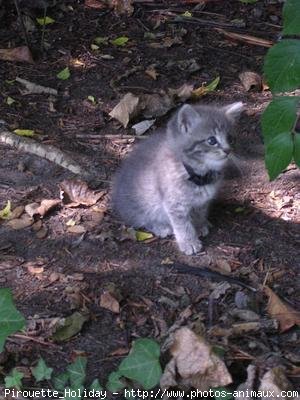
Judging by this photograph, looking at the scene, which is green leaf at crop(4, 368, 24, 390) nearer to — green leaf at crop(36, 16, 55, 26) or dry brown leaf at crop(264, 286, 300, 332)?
dry brown leaf at crop(264, 286, 300, 332)

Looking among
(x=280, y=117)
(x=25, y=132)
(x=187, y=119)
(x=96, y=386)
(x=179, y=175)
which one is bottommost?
(x=96, y=386)

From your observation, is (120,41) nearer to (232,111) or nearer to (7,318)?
(232,111)

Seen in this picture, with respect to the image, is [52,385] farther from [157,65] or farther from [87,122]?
[157,65]

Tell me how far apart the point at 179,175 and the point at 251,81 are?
5.36ft

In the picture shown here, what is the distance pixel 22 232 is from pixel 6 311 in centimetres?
157

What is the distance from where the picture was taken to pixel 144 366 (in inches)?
126

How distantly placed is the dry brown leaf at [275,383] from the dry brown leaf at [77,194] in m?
1.99

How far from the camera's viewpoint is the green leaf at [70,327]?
3.62 metres

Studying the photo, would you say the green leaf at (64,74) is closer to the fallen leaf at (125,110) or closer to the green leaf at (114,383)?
the fallen leaf at (125,110)

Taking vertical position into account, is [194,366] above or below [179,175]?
below

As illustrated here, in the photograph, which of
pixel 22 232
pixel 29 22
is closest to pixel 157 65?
pixel 29 22

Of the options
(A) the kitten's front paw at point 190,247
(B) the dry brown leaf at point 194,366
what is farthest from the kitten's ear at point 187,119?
(B) the dry brown leaf at point 194,366

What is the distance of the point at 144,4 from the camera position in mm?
6750

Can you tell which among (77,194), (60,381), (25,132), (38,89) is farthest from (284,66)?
(38,89)
